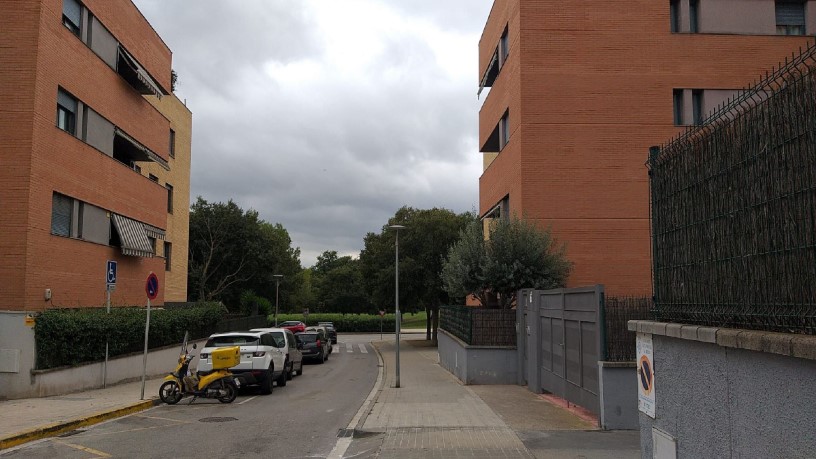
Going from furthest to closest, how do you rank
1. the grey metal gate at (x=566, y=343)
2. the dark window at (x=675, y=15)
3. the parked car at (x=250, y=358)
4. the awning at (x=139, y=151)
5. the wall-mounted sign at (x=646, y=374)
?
the dark window at (x=675, y=15) < the awning at (x=139, y=151) < the parked car at (x=250, y=358) < the grey metal gate at (x=566, y=343) < the wall-mounted sign at (x=646, y=374)

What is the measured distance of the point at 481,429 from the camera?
10.9 meters

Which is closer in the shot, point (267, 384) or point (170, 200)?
point (267, 384)

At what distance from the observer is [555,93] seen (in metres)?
22.3

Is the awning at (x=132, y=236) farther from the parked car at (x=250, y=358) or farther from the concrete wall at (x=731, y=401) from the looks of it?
the concrete wall at (x=731, y=401)

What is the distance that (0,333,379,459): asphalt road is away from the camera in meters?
9.55

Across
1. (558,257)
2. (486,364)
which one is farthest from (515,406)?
(558,257)

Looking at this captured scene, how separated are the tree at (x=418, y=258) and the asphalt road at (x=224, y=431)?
26.2 metres

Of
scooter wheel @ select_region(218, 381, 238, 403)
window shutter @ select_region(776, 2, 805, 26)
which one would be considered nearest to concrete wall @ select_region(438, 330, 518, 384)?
scooter wheel @ select_region(218, 381, 238, 403)

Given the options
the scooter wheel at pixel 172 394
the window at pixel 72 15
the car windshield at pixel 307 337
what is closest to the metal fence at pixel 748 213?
the scooter wheel at pixel 172 394

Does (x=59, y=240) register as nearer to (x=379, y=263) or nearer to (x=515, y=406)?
(x=515, y=406)

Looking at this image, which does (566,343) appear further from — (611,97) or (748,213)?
(611,97)

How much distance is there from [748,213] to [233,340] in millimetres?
14632

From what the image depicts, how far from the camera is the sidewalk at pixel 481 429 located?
9.12 meters

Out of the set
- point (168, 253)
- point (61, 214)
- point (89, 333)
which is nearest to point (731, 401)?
point (89, 333)
